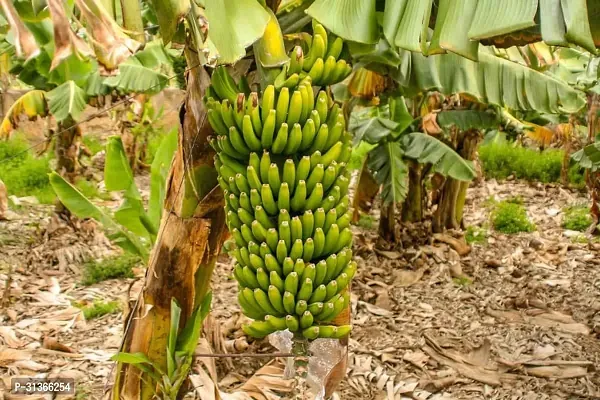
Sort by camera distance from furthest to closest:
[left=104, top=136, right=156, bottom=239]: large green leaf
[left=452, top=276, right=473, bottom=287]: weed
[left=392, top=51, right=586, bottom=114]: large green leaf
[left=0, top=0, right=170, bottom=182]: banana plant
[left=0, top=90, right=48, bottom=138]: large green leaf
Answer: [left=0, top=90, right=48, bottom=138]: large green leaf, [left=452, top=276, right=473, bottom=287]: weed, [left=0, top=0, right=170, bottom=182]: banana plant, [left=392, top=51, right=586, bottom=114]: large green leaf, [left=104, top=136, right=156, bottom=239]: large green leaf

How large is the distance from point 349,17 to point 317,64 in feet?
0.54

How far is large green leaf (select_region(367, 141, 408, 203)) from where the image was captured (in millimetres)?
4230

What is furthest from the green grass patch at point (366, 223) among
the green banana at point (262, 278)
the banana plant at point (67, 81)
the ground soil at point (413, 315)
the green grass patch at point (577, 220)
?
the green banana at point (262, 278)

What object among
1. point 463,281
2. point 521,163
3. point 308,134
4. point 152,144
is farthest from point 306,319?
point 521,163

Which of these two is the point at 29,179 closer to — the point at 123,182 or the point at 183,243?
the point at 123,182

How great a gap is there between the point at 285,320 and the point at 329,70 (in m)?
0.68

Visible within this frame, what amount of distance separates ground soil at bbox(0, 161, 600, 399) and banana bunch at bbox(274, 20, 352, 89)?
91 centimetres

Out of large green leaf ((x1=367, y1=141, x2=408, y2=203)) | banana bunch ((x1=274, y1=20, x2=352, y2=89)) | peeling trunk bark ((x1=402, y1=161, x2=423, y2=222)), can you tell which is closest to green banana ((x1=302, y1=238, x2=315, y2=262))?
banana bunch ((x1=274, y1=20, x2=352, y2=89))

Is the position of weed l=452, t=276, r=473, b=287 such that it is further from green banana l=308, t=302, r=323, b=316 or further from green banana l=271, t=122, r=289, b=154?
green banana l=271, t=122, r=289, b=154

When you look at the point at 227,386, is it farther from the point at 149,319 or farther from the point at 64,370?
the point at 149,319

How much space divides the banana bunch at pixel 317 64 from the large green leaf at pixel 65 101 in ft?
9.74

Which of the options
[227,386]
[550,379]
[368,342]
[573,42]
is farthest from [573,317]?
[573,42]

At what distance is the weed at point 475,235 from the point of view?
532cm

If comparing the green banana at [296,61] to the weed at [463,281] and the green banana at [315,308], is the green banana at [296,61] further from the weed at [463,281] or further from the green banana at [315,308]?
the weed at [463,281]
